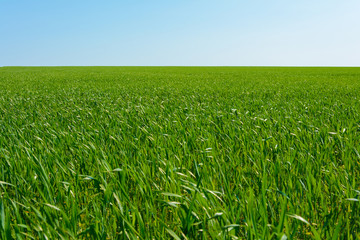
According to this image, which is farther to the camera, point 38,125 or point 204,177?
point 38,125

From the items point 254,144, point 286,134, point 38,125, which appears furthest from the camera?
point 38,125

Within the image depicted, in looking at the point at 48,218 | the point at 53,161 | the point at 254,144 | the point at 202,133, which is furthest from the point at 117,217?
the point at 202,133

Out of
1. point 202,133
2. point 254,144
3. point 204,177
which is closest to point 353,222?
point 204,177

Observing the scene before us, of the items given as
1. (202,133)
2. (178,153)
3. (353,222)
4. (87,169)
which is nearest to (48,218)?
(87,169)

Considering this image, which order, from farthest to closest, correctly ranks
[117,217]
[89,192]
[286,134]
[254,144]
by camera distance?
1. [286,134]
2. [254,144]
3. [89,192]
4. [117,217]

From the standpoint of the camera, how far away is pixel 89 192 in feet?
6.80

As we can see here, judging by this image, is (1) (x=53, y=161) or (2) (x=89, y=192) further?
(1) (x=53, y=161)

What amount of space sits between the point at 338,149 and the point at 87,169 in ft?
8.15

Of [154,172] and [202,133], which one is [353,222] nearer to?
[154,172]

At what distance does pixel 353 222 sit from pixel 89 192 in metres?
1.66

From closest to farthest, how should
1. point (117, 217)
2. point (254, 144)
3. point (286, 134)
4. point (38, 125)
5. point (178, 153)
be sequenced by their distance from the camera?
point (117, 217) → point (178, 153) → point (254, 144) → point (286, 134) → point (38, 125)

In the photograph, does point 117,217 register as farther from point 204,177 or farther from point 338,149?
point 338,149

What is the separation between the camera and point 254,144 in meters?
2.90

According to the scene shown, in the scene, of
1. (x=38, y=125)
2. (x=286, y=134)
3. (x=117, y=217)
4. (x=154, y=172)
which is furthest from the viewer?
(x=38, y=125)
